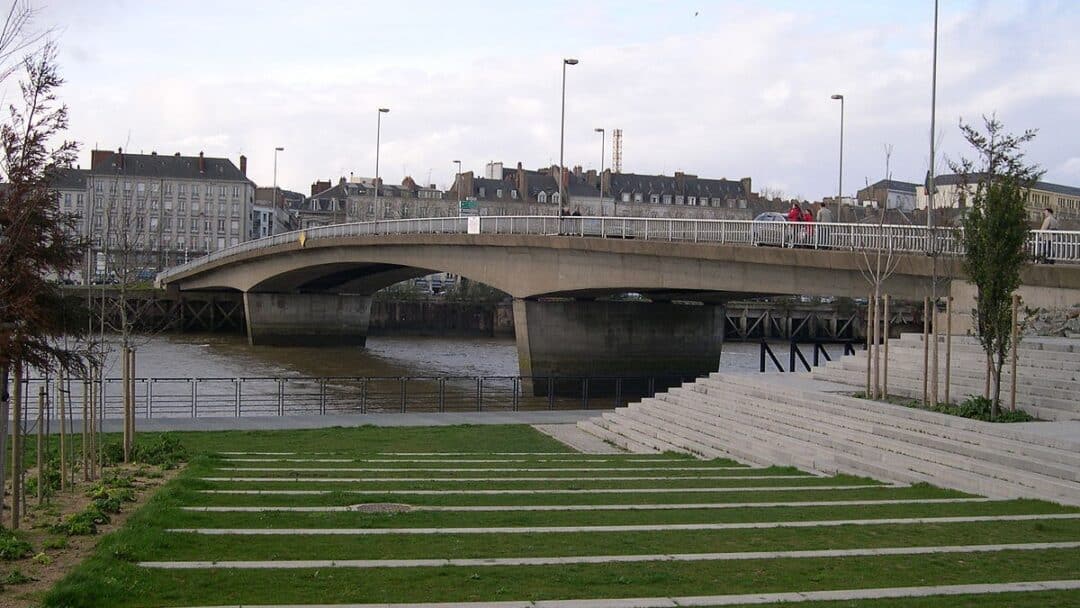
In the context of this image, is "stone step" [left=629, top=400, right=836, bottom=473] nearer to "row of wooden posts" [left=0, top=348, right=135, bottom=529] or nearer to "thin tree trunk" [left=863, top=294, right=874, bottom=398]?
"thin tree trunk" [left=863, top=294, right=874, bottom=398]

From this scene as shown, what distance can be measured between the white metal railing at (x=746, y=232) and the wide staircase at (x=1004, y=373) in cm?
202

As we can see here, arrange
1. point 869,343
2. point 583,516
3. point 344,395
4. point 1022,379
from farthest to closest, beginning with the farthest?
point 344,395 < point 869,343 < point 1022,379 < point 583,516

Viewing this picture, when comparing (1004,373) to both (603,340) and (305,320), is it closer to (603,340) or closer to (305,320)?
(603,340)

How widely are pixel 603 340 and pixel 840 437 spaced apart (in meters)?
28.0

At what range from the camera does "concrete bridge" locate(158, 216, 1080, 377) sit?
3003 cm

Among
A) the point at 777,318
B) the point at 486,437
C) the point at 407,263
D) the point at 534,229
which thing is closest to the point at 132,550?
the point at 486,437

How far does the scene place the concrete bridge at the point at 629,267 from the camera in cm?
3003

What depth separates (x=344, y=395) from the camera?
38.3 m

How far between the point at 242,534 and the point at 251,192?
5116 inches

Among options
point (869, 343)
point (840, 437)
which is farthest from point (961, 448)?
point (869, 343)

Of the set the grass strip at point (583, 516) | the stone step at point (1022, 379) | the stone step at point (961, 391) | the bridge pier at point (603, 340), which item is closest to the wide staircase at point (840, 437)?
the stone step at point (961, 391)

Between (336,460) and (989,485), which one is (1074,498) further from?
(336,460)

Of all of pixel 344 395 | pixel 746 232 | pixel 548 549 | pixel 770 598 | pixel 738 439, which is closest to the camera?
pixel 770 598

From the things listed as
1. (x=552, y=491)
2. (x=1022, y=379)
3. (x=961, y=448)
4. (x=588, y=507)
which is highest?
(x=1022, y=379)
